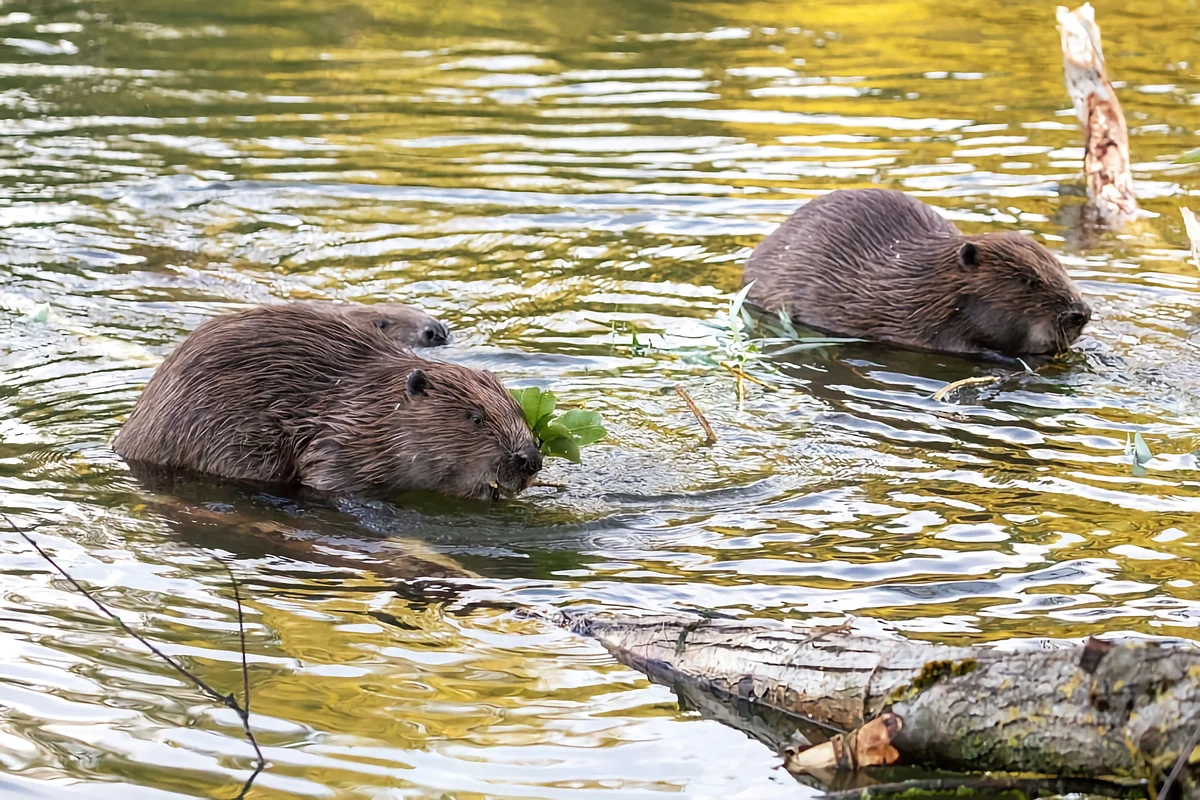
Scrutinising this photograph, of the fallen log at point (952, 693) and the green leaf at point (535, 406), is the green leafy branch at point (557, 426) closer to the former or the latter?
the green leaf at point (535, 406)

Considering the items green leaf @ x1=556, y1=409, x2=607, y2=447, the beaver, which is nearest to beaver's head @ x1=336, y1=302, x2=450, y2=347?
the beaver

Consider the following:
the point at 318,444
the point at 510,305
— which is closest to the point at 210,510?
the point at 318,444

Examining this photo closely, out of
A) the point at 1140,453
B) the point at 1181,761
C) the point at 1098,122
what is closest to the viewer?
the point at 1181,761

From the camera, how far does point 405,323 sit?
6836 mm

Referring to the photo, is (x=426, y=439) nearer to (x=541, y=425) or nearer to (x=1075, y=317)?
(x=541, y=425)

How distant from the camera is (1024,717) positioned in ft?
9.45

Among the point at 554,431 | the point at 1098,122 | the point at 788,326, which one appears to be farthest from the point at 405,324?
the point at 1098,122

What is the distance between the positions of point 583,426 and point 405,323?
195 centimetres

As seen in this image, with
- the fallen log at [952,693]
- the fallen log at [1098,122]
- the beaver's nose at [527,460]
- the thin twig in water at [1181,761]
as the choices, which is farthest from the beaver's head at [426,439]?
the fallen log at [1098,122]

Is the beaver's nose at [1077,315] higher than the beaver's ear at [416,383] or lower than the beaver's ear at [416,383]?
lower

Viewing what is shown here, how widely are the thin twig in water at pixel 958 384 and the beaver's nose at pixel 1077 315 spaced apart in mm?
395

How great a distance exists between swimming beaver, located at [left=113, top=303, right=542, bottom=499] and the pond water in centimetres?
13

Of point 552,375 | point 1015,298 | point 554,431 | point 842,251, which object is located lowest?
point 552,375

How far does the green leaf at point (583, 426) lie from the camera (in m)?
5.08
